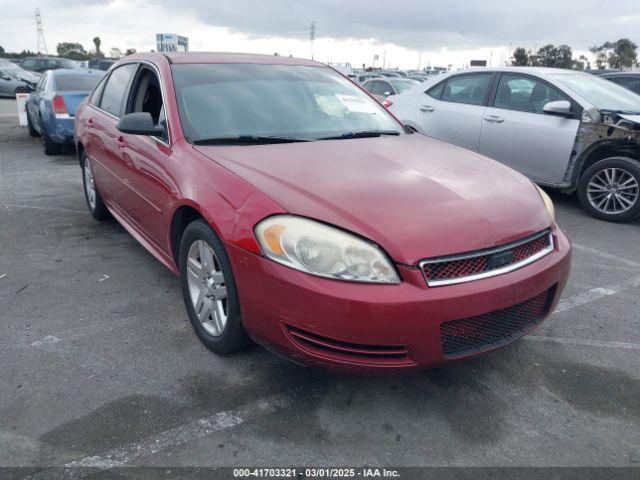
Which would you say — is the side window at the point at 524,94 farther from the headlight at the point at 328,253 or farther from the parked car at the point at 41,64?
the parked car at the point at 41,64

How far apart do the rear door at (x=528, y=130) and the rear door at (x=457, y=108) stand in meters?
0.15

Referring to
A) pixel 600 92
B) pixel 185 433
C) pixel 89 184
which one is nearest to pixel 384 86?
pixel 600 92

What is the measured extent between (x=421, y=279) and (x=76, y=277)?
9.46ft

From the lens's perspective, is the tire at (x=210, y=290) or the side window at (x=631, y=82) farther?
the side window at (x=631, y=82)

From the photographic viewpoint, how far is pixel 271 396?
260cm

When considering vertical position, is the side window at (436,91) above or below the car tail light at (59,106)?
above

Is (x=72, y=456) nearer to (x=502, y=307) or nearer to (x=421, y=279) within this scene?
(x=421, y=279)

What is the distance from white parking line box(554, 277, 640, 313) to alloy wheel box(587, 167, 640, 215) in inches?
70.2

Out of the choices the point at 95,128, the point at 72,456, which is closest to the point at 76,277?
the point at 95,128

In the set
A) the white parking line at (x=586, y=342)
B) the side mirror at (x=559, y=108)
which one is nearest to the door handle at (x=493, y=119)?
the side mirror at (x=559, y=108)

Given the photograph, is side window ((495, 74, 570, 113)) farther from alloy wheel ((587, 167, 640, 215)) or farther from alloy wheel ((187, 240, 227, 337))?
alloy wheel ((187, 240, 227, 337))

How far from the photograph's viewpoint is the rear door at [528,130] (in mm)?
5922

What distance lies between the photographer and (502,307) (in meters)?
2.35

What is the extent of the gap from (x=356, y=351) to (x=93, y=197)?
3.96 meters
